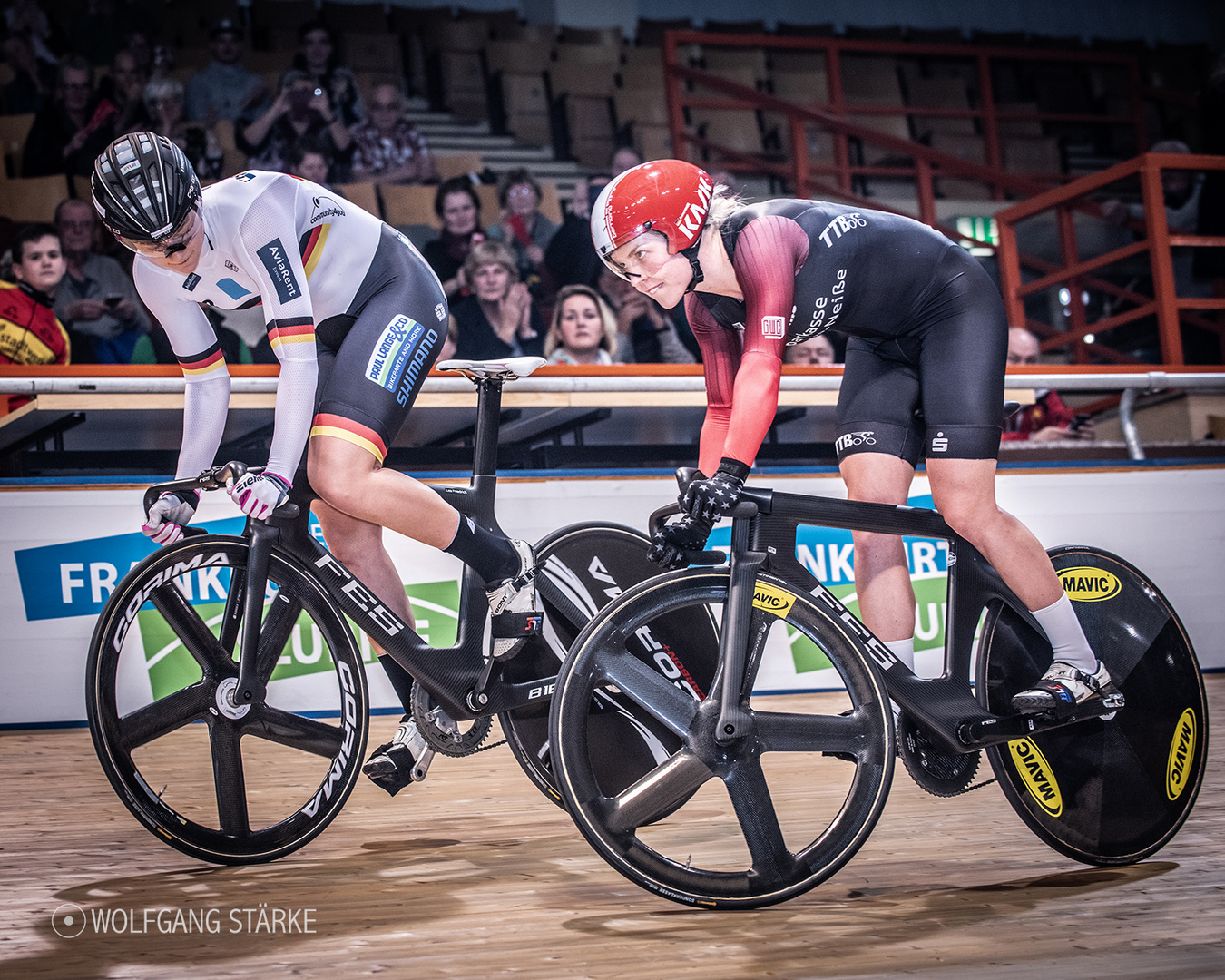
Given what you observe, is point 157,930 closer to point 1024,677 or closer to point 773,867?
point 773,867

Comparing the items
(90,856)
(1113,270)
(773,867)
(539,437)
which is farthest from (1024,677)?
(1113,270)

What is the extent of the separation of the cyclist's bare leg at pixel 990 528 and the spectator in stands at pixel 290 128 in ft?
23.6

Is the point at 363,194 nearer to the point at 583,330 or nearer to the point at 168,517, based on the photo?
the point at 583,330

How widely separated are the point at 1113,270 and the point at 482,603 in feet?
31.2

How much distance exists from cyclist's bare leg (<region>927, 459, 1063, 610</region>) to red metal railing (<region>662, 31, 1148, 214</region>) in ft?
21.2

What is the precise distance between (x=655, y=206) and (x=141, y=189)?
3.77 ft

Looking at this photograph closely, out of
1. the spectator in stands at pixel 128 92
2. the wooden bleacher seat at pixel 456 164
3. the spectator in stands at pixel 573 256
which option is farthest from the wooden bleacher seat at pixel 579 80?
the spectator in stands at pixel 128 92

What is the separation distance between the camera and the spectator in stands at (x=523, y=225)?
8.30 m

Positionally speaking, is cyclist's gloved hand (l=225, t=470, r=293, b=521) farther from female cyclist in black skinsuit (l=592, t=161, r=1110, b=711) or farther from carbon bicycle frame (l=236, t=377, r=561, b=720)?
female cyclist in black skinsuit (l=592, t=161, r=1110, b=711)

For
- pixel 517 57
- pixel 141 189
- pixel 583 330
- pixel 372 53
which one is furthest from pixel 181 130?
pixel 141 189

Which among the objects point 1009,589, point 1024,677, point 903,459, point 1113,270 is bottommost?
point 1024,677

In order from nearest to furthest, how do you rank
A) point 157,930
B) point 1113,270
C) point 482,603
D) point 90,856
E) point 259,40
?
point 157,930 → point 90,856 → point 482,603 → point 1113,270 → point 259,40

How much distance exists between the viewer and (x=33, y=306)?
5.32 meters

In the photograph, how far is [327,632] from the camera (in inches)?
104
